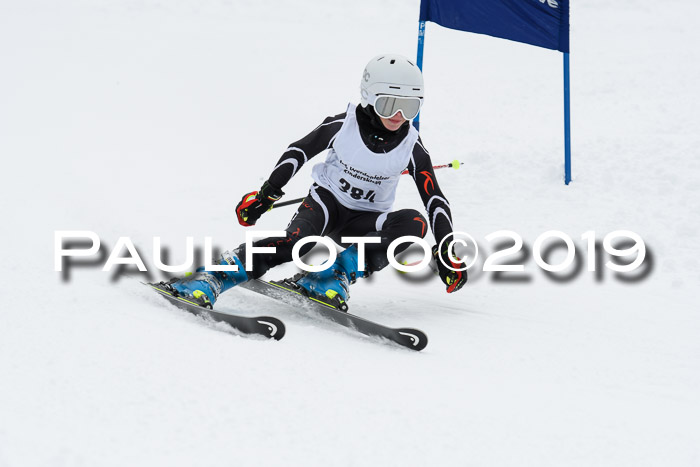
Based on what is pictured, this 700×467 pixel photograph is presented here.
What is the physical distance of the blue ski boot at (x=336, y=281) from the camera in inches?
178

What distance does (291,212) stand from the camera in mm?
7711

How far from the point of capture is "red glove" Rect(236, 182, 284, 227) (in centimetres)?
462

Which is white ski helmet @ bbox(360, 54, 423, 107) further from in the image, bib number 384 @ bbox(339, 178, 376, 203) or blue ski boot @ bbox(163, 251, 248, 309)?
blue ski boot @ bbox(163, 251, 248, 309)

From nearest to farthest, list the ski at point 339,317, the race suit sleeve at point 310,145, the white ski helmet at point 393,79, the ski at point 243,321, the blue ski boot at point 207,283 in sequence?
the ski at point 243,321, the ski at point 339,317, the blue ski boot at point 207,283, the white ski helmet at point 393,79, the race suit sleeve at point 310,145

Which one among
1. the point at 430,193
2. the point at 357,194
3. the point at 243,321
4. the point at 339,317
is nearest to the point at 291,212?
the point at 357,194

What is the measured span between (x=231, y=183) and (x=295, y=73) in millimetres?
4159

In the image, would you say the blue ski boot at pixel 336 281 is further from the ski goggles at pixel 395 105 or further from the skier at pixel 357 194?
the ski goggles at pixel 395 105

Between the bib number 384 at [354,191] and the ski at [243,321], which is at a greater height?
the bib number 384 at [354,191]

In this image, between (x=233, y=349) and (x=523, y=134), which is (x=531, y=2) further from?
(x=233, y=349)

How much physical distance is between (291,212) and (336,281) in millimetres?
3139

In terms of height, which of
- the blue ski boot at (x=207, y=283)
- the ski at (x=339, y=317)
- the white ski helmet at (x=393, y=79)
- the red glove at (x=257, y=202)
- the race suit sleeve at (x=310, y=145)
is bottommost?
the ski at (x=339, y=317)

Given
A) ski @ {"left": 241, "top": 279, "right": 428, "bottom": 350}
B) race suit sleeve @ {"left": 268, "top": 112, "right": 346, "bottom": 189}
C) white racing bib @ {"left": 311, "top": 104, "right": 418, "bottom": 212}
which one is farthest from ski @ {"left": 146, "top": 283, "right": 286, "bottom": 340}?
white racing bib @ {"left": 311, "top": 104, "right": 418, "bottom": 212}

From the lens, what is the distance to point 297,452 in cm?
270

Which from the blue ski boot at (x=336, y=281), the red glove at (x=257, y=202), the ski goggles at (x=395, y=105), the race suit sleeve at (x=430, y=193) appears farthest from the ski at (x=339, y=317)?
the ski goggles at (x=395, y=105)
